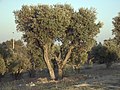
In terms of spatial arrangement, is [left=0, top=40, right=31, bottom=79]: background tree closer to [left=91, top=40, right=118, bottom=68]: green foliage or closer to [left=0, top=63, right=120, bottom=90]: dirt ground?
[left=0, top=63, right=120, bottom=90]: dirt ground

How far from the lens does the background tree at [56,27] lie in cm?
4156

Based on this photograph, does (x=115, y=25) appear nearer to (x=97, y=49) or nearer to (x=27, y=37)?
(x=27, y=37)

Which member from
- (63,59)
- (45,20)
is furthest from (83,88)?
(63,59)

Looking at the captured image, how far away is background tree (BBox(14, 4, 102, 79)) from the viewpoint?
4156 cm

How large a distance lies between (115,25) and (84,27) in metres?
10.3

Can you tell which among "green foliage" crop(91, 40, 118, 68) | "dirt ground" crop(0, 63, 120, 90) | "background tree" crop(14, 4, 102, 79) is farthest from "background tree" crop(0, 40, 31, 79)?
"green foliage" crop(91, 40, 118, 68)

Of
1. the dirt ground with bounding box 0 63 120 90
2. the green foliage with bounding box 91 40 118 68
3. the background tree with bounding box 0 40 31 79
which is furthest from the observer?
the green foliage with bounding box 91 40 118 68

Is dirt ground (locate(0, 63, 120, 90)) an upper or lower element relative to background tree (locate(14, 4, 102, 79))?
lower

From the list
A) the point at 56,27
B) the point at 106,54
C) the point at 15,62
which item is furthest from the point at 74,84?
the point at 106,54

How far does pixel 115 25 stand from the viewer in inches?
2069

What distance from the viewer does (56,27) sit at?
41656 millimetres

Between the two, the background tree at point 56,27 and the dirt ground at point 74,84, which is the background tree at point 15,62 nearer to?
the background tree at point 56,27

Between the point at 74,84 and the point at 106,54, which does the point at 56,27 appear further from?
the point at 106,54

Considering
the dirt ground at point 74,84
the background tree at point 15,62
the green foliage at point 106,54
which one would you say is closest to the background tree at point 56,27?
the dirt ground at point 74,84
